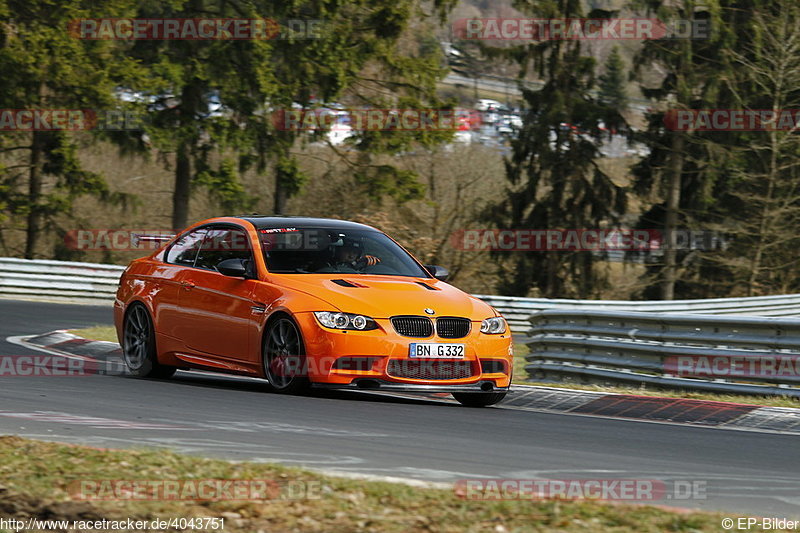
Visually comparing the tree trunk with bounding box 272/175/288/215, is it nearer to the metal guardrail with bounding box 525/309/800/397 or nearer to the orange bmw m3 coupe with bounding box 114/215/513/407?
the metal guardrail with bounding box 525/309/800/397

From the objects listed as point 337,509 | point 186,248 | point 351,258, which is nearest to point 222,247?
point 186,248

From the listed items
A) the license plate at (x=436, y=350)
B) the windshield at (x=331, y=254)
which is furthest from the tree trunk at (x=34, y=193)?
the license plate at (x=436, y=350)

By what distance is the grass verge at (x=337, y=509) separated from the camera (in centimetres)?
515

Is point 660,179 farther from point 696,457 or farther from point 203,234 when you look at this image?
point 696,457

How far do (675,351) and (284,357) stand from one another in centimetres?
421

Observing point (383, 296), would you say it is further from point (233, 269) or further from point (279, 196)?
point (279, 196)

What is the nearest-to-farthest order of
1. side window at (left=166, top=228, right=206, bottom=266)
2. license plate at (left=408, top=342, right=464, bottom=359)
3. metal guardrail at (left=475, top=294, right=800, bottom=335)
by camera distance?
license plate at (left=408, top=342, right=464, bottom=359) < side window at (left=166, top=228, right=206, bottom=266) < metal guardrail at (left=475, top=294, right=800, bottom=335)

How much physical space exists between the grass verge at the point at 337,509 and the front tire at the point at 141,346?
572 cm

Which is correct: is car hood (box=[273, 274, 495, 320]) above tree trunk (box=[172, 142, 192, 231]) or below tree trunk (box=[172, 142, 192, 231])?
below

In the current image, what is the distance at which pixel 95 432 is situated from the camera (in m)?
7.87

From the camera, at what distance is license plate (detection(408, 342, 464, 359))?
997cm

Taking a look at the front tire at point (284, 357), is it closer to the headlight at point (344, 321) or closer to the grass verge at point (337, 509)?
the headlight at point (344, 321)

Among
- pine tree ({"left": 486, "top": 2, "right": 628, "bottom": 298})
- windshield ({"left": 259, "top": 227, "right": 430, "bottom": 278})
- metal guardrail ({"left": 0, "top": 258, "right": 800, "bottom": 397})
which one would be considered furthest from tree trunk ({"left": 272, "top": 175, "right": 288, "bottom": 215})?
windshield ({"left": 259, "top": 227, "right": 430, "bottom": 278})

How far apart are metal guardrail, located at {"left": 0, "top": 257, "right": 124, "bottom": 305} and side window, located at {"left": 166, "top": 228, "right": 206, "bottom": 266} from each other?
14819 mm
